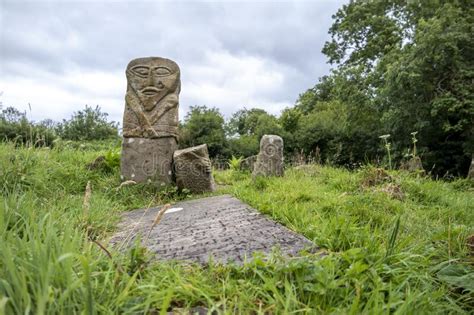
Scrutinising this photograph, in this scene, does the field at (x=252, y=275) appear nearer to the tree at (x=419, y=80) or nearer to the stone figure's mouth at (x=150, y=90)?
the stone figure's mouth at (x=150, y=90)

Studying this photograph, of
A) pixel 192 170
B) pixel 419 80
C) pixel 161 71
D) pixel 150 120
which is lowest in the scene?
pixel 192 170

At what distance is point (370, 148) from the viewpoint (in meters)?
16.3

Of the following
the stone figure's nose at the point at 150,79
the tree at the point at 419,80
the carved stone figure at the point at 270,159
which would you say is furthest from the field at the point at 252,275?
the tree at the point at 419,80

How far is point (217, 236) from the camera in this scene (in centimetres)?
245

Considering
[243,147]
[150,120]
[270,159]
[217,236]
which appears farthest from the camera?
[243,147]

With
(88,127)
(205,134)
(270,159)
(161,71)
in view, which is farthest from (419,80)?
(88,127)

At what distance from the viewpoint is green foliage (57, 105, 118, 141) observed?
1892cm

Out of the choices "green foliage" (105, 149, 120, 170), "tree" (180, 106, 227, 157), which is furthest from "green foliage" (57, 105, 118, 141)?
"green foliage" (105, 149, 120, 170)

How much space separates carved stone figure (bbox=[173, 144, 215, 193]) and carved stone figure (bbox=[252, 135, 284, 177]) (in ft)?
4.78

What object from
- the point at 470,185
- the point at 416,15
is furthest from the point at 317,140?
the point at 470,185

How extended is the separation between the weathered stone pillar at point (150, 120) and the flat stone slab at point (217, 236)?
210 centimetres

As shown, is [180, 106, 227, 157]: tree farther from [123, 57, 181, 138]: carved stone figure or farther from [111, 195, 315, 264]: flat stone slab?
[111, 195, 315, 264]: flat stone slab

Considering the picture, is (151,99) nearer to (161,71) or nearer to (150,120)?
(150,120)

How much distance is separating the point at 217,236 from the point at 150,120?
3.70 m
